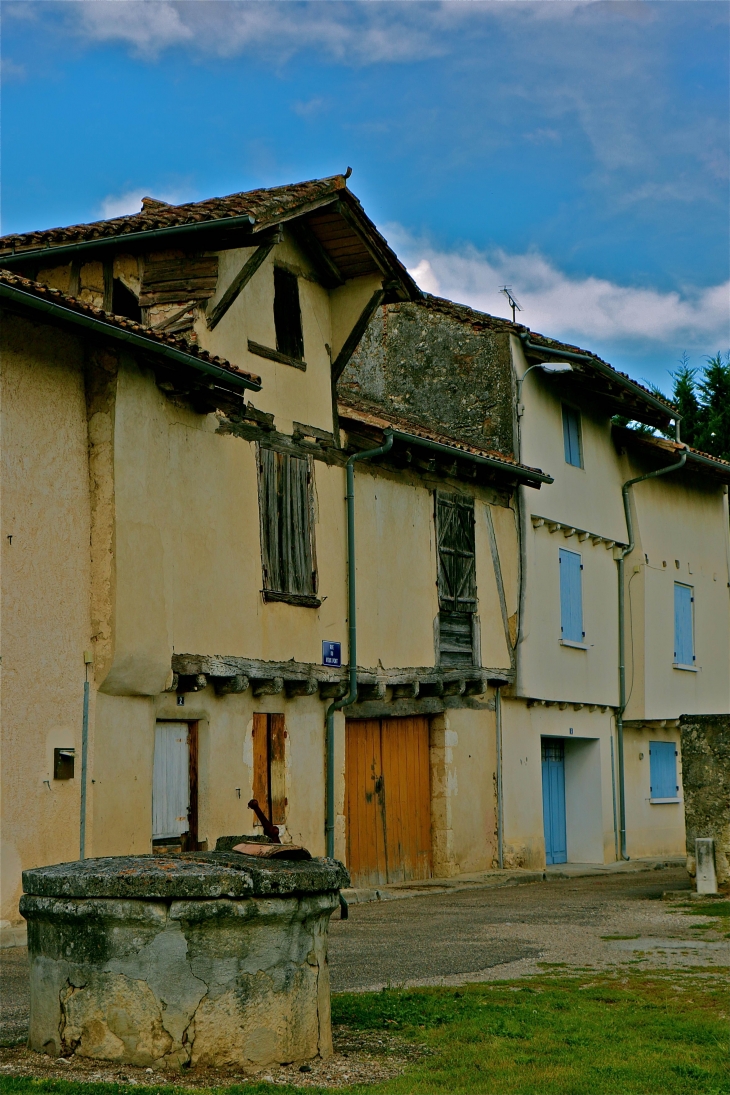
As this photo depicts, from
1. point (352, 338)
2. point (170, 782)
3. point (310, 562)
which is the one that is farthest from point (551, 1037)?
point (352, 338)

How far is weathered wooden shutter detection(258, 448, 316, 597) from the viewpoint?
13.7 m

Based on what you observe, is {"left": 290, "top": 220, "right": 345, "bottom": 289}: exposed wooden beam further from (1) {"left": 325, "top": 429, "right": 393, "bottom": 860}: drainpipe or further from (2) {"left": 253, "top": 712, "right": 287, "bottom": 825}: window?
(2) {"left": 253, "top": 712, "right": 287, "bottom": 825}: window

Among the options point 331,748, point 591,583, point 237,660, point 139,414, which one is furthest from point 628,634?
point 139,414

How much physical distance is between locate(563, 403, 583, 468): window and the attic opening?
29.3 feet

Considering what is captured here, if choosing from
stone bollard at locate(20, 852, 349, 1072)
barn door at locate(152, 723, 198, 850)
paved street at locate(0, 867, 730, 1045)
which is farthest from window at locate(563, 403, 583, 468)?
stone bollard at locate(20, 852, 349, 1072)

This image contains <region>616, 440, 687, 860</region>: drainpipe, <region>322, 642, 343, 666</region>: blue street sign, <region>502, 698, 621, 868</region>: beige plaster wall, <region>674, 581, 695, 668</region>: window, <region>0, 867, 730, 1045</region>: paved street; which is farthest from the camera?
<region>674, 581, 695, 668</region>: window

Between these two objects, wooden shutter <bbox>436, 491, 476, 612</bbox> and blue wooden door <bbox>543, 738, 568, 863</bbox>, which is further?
blue wooden door <bbox>543, 738, 568, 863</bbox>

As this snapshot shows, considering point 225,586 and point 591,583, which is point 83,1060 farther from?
point 591,583

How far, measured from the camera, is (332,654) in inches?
576

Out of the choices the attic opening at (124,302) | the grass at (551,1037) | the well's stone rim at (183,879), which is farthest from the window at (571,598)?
the well's stone rim at (183,879)

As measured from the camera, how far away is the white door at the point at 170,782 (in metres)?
12.0

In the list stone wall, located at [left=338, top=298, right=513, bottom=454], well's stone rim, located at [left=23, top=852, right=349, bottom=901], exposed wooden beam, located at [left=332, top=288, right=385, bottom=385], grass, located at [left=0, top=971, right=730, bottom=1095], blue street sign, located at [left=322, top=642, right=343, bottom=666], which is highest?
stone wall, located at [left=338, top=298, right=513, bottom=454]

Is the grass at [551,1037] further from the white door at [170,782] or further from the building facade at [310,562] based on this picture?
the white door at [170,782]

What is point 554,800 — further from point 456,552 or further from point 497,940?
point 497,940
